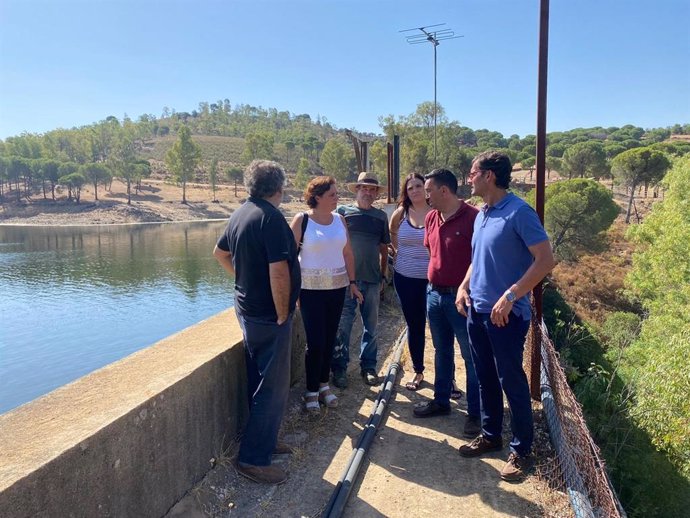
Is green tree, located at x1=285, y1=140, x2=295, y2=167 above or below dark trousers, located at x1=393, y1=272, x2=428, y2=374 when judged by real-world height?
above

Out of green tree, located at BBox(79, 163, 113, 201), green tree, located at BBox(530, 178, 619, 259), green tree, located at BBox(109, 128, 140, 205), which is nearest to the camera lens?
green tree, located at BBox(530, 178, 619, 259)

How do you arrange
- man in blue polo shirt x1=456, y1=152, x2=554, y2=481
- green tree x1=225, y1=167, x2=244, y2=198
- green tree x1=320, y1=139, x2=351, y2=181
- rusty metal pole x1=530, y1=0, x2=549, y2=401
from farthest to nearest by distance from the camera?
green tree x1=225, y1=167, x2=244, y2=198 → green tree x1=320, y1=139, x2=351, y2=181 → rusty metal pole x1=530, y1=0, x2=549, y2=401 → man in blue polo shirt x1=456, y1=152, x2=554, y2=481

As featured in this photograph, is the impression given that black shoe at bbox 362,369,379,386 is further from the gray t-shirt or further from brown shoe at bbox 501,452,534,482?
brown shoe at bbox 501,452,534,482

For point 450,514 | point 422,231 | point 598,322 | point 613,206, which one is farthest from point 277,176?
point 613,206

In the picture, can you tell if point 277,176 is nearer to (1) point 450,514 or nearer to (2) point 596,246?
(1) point 450,514

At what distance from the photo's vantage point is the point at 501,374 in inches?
104

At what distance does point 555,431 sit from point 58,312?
27.2 meters

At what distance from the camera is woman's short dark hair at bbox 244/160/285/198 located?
8.43 feet

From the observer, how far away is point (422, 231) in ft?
12.0

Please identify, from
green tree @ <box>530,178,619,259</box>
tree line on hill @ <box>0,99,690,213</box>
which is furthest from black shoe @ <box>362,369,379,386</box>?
green tree @ <box>530,178,619,259</box>

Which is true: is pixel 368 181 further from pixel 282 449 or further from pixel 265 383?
pixel 282 449

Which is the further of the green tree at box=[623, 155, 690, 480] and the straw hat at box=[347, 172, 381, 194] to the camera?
the green tree at box=[623, 155, 690, 480]

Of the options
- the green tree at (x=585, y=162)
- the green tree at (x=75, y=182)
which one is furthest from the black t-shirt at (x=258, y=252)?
the green tree at (x=75, y=182)

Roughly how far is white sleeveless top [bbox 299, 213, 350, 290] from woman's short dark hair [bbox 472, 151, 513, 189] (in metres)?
1.08
